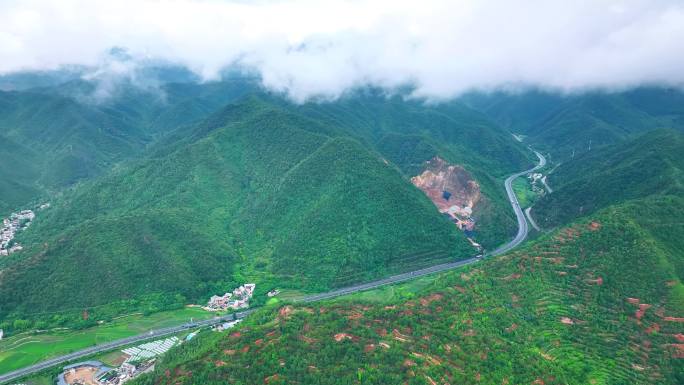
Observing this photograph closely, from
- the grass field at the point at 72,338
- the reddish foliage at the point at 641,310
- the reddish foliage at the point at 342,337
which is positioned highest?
the grass field at the point at 72,338

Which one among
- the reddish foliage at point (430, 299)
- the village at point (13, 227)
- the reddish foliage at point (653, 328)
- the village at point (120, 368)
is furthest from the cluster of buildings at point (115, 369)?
the reddish foliage at point (653, 328)

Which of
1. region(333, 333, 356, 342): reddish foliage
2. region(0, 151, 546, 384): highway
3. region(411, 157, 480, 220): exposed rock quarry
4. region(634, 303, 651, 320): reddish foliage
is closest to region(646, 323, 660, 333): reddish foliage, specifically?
region(634, 303, 651, 320): reddish foliage

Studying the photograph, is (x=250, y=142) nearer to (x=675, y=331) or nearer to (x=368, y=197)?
(x=368, y=197)

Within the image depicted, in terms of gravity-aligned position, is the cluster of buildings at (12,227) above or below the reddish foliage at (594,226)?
above

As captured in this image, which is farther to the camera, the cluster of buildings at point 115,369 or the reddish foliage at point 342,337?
the cluster of buildings at point 115,369

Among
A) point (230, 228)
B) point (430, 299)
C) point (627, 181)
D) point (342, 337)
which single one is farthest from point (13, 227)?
point (627, 181)

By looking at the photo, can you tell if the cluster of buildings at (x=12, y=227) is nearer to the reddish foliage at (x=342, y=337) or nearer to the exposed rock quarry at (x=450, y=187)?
the reddish foliage at (x=342, y=337)

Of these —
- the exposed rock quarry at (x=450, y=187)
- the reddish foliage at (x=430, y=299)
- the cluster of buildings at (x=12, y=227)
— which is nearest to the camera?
the reddish foliage at (x=430, y=299)
